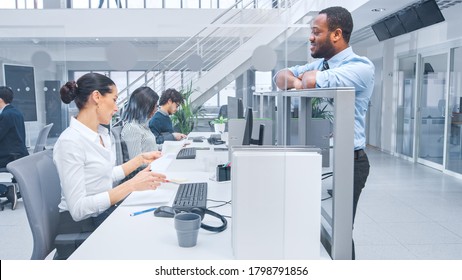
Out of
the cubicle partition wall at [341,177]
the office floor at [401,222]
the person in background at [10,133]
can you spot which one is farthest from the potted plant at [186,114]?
the cubicle partition wall at [341,177]

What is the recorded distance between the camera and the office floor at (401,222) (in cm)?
264

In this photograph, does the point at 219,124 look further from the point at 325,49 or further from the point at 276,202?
the point at 276,202

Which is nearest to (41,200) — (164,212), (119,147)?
(164,212)

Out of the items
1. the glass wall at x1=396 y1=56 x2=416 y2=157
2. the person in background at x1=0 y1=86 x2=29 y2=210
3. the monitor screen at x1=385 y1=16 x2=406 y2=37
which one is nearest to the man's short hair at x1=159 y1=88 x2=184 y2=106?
the person in background at x1=0 y1=86 x2=29 y2=210

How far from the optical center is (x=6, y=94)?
9.58 feet

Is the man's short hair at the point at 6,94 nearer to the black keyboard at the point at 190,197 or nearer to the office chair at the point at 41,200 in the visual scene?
the office chair at the point at 41,200

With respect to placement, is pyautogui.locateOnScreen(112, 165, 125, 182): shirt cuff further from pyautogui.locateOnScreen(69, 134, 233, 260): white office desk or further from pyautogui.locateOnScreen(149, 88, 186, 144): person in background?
pyautogui.locateOnScreen(149, 88, 186, 144): person in background

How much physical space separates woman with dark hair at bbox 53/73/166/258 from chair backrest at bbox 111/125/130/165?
797mm

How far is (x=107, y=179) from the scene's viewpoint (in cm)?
167

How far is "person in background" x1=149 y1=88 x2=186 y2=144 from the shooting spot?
11.5ft

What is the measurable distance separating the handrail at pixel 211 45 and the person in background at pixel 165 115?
4.0 inches

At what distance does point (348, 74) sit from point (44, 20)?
6.59 ft
